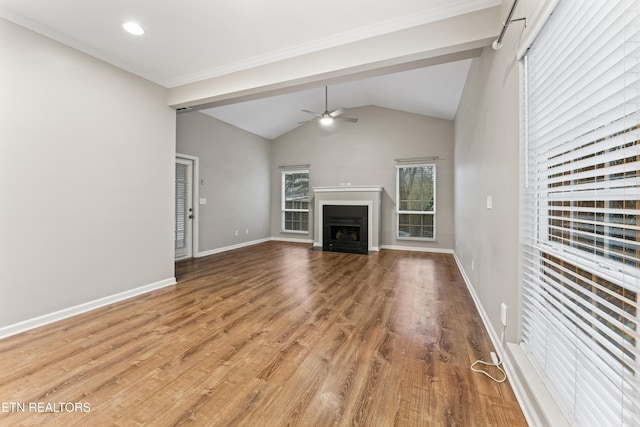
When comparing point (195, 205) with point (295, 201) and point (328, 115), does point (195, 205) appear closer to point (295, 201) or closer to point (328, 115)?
point (295, 201)

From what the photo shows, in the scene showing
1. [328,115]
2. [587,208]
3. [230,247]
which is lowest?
[230,247]

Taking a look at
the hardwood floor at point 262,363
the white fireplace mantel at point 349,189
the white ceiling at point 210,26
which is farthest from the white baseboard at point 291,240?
the white ceiling at point 210,26

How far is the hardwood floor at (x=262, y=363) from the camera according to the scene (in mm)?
1438

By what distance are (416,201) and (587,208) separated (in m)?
5.44

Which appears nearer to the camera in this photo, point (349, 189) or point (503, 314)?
point (503, 314)

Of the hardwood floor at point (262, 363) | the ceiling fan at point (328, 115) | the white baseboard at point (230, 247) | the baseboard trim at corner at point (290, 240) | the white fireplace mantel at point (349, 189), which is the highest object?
the ceiling fan at point (328, 115)

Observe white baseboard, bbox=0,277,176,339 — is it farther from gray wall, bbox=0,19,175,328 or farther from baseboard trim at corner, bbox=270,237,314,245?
baseboard trim at corner, bbox=270,237,314,245

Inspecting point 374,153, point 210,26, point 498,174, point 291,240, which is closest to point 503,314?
point 498,174

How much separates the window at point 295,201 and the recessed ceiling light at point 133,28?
5.10 meters

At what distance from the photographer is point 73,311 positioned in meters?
2.71

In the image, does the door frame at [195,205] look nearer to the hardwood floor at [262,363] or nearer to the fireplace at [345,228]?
the hardwood floor at [262,363]

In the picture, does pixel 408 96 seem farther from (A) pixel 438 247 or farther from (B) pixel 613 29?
(B) pixel 613 29

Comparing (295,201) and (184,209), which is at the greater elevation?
(295,201)

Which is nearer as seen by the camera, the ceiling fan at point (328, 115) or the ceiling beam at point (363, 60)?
the ceiling beam at point (363, 60)
